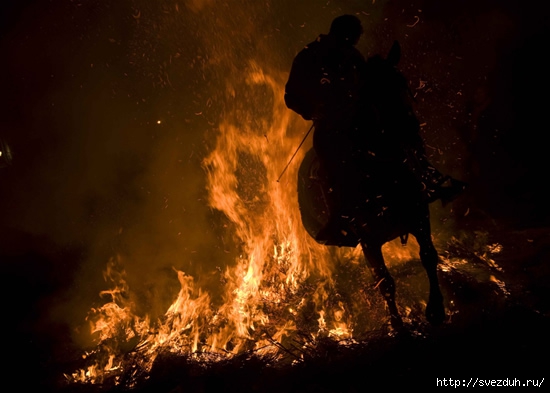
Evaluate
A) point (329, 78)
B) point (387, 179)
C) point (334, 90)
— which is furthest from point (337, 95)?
point (387, 179)

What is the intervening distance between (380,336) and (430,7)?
21.5 ft

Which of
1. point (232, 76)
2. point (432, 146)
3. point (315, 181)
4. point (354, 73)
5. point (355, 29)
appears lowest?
point (315, 181)

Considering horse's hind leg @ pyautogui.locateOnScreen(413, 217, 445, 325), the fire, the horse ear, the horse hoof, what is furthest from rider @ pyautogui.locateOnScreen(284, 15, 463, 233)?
the fire

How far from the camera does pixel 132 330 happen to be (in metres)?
5.89

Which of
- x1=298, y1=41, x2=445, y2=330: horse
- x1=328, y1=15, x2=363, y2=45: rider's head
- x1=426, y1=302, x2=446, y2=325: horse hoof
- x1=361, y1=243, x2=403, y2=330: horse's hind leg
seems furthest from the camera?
x1=361, y1=243, x2=403, y2=330: horse's hind leg

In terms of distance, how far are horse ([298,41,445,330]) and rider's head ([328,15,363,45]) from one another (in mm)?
391

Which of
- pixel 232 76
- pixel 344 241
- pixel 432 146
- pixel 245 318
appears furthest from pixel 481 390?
pixel 232 76

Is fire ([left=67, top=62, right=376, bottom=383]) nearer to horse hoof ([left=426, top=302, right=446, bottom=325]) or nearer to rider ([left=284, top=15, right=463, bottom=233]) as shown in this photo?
horse hoof ([left=426, top=302, right=446, bottom=325])

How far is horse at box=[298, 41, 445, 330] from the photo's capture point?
3.69m

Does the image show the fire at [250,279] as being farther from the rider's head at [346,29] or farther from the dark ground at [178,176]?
the rider's head at [346,29]

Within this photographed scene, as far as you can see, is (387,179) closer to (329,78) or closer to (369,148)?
(369,148)

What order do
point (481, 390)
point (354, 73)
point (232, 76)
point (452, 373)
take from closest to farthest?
point (481, 390), point (452, 373), point (354, 73), point (232, 76)

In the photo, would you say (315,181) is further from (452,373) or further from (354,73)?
(452,373)

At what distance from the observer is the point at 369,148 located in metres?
3.74
